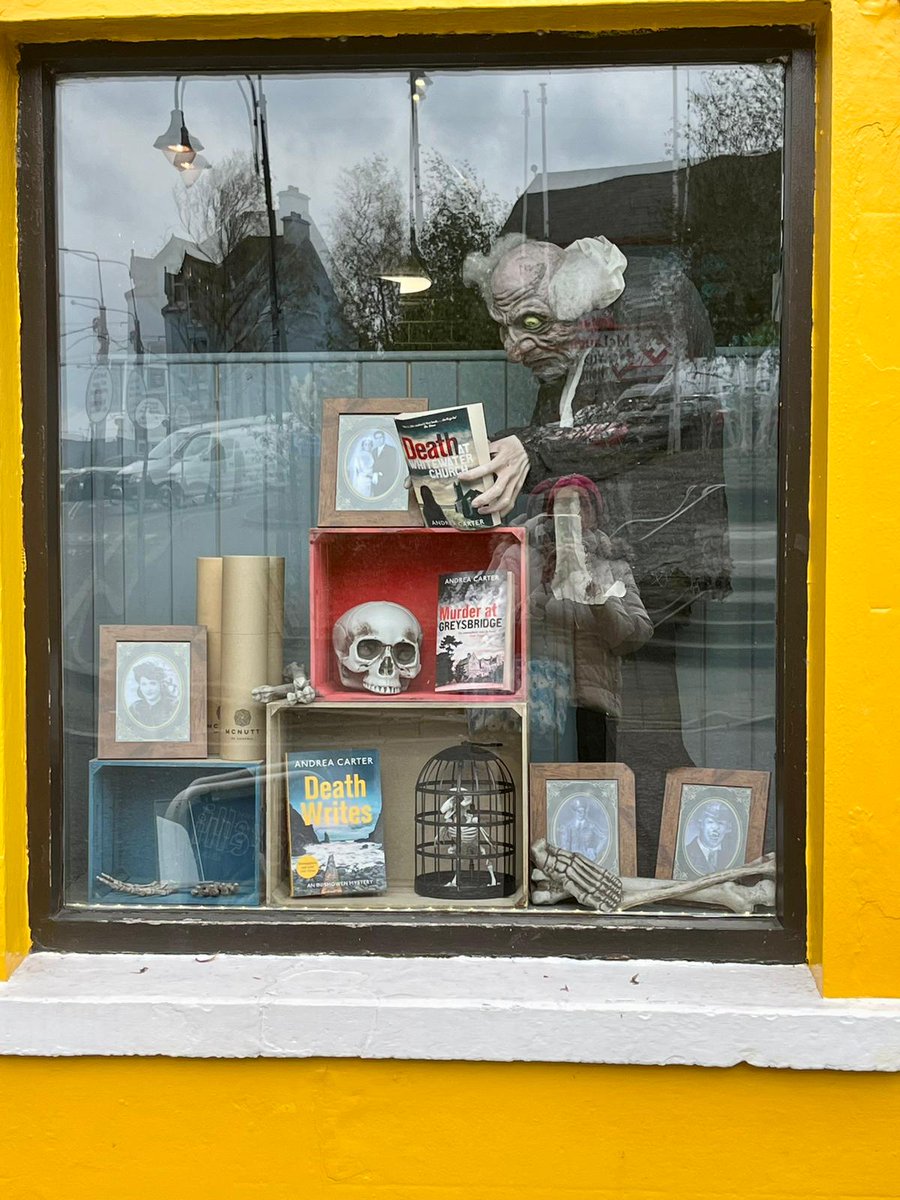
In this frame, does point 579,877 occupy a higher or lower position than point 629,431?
lower

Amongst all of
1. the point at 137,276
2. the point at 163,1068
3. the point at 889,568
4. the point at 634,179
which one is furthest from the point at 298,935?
the point at 634,179

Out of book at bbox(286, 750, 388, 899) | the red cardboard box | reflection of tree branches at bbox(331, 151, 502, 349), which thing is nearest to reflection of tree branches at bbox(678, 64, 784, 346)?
reflection of tree branches at bbox(331, 151, 502, 349)

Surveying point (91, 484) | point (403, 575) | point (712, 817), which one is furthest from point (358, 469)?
point (712, 817)

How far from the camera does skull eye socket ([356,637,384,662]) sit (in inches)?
119

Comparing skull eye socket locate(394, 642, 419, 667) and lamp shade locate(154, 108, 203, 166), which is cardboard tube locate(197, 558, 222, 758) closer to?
→ skull eye socket locate(394, 642, 419, 667)

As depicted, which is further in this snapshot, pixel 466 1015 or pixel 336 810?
pixel 336 810

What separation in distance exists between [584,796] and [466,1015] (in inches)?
27.3

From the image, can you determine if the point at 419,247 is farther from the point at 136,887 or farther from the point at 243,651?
the point at 136,887

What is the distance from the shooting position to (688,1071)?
7.91ft

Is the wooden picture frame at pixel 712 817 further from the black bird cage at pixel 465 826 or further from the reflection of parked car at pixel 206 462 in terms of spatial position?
the reflection of parked car at pixel 206 462

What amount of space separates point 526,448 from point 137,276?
1030 millimetres

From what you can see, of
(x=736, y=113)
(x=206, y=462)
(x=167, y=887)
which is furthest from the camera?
(x=206, y=462)

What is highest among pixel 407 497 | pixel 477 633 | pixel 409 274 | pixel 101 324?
pixel 409 274

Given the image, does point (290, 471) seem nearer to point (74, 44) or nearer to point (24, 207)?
point (24, 207)
